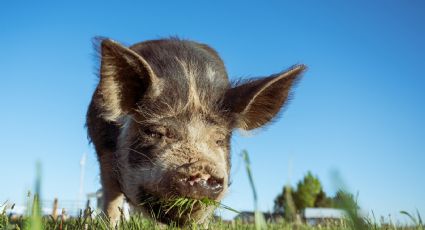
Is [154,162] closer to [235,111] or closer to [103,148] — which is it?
[235,111]

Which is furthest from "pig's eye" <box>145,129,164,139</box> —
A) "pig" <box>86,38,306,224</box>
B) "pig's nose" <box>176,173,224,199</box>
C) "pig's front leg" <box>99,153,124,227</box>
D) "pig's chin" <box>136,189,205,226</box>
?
"pig's front leg" <box>99,153,124,227</box>

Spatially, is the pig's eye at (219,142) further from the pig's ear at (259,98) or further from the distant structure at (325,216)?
the distant structure at (325,216)

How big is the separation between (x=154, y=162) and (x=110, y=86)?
1116mm

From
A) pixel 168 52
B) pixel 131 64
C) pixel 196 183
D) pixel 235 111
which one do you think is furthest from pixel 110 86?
pixel 196 183

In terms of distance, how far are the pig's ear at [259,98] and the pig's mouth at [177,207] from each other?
60.1 inches

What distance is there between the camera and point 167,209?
4.65 metres

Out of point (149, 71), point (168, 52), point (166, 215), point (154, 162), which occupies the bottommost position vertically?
point (166, 215)

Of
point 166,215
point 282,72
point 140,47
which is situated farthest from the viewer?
point 140,47

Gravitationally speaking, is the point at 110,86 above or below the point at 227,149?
above

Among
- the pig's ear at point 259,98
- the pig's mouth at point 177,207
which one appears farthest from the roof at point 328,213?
the pig's ear at point 259,98

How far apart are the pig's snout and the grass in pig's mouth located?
7cm

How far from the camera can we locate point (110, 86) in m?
5.66

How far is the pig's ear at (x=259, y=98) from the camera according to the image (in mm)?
5844

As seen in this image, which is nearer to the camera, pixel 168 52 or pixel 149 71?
pixel 149 71
